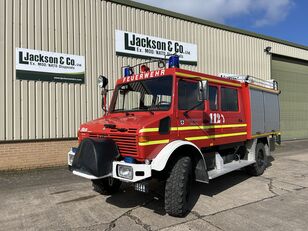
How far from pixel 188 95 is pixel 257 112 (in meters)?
3.45

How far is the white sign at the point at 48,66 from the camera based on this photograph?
10.2m

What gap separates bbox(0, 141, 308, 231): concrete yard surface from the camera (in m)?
5.28

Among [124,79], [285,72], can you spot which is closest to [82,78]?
[124,79]

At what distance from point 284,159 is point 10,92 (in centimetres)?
977

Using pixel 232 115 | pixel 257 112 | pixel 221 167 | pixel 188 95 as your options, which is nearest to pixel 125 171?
pixel 188 95

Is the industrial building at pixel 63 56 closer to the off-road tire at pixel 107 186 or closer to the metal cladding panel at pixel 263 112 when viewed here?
the off-road tire at pixel 107 186

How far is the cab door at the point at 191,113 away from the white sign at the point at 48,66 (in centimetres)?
588

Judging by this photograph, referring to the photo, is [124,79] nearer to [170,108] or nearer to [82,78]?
[170,108]

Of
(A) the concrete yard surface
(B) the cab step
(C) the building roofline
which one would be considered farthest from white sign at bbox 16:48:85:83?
(B) the cab step

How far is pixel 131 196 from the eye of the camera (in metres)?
6.95

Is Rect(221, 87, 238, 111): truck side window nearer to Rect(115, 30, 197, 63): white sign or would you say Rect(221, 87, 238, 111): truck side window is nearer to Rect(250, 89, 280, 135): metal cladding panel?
Rect(250, 89, 280, 135): metal cladding panel

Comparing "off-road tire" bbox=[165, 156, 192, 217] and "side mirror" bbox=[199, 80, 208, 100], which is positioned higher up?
"side mirror" bbox=[199, 80, 208, 100]

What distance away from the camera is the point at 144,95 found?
6590mm

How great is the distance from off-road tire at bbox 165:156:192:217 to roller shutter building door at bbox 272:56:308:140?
15607mm
